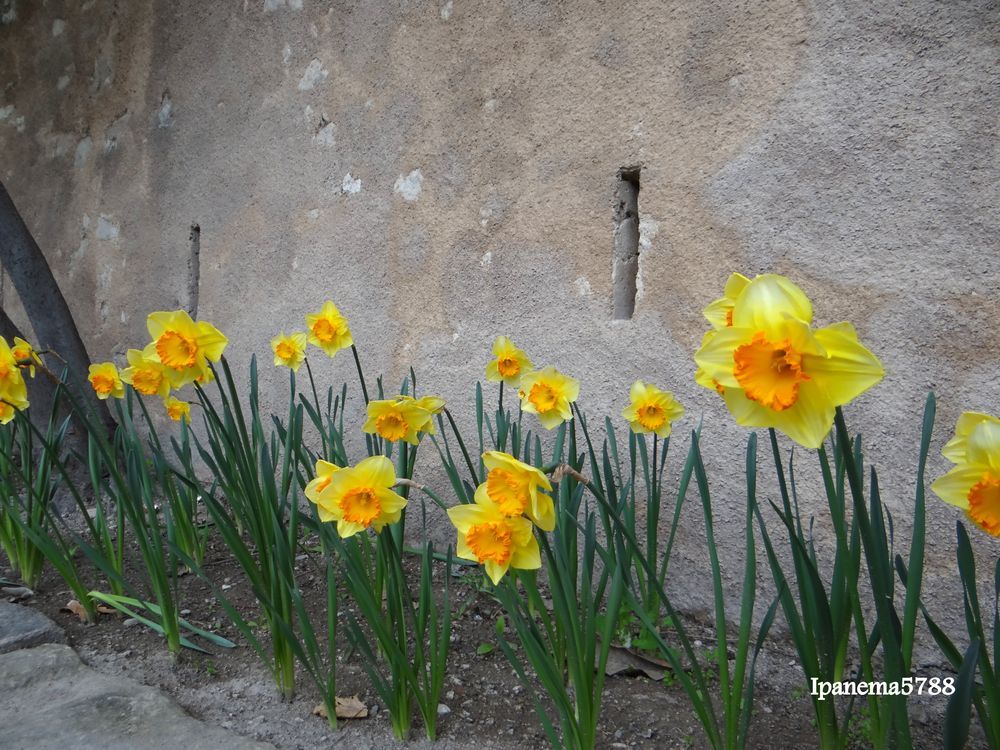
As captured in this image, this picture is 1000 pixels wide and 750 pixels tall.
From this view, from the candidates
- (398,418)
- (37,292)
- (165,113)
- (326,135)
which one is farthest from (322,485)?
(165,113)

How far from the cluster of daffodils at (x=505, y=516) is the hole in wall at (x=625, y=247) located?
3.83 ft

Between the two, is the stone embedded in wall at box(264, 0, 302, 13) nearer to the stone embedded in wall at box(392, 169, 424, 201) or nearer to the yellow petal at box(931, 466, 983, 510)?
the stone embedded in wall at box(392, 169, 424, 201)

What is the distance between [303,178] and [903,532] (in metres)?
2.50

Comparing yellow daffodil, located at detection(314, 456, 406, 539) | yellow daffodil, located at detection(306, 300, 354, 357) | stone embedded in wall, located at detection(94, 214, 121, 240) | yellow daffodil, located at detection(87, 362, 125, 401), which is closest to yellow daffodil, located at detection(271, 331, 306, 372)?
yellow daffodil, located at detection(306, 300, 354, 357)

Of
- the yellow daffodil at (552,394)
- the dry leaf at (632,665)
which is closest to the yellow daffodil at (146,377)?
the yellow daffodil at (552,394)

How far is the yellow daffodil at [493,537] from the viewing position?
3.05ft

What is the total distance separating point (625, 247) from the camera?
202 cm

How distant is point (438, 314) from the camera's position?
96.6 inches

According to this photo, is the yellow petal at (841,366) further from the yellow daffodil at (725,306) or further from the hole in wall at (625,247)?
the hole in wall at (625,247)

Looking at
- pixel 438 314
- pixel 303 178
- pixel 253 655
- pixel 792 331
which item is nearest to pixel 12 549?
pixel 253 655

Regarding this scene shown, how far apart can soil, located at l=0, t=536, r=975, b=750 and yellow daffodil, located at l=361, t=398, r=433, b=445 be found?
51 centimetres

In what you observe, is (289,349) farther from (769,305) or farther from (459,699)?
(769,305)

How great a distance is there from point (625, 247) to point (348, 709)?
4.51 ft

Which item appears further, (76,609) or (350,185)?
(350,185)
